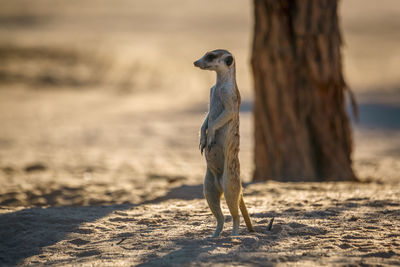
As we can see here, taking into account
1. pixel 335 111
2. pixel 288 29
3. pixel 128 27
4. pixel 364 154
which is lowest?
pixel 364 154

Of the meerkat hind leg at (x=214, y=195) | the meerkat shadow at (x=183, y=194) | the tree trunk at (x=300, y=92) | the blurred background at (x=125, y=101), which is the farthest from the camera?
the blurred background at (x=125, y=101)

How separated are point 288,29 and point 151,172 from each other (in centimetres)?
344

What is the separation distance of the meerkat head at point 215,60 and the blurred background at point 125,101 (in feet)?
9.72

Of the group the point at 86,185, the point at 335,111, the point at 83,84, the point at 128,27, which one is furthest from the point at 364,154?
the point at 128,27

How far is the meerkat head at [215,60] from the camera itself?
13.6 feet

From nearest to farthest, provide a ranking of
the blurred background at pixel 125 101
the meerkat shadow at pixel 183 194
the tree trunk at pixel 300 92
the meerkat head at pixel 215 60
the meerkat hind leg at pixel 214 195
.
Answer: the meerkat head at pixel 215 60, the meerkat hind leg at pixel 214 195, the meerkat shadow at pixel 183 194, the tree trunk at pixel 300 92, the blurred background at pixel 125 101

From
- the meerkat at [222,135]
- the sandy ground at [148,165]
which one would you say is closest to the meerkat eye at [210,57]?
the meerkat at [222,135]

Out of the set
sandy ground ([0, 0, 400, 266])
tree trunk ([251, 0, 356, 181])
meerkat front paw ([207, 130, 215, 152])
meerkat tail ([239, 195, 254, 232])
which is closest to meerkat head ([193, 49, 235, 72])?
meerkat front paw ([207, 130, 215, 152])

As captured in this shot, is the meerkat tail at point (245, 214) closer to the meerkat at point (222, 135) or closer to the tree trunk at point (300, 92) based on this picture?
the meerkat at point (222, 135)

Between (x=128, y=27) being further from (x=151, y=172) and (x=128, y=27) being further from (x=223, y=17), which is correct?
(x=151, y=172)

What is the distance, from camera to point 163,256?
3.88 meters

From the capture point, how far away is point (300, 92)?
770 cm

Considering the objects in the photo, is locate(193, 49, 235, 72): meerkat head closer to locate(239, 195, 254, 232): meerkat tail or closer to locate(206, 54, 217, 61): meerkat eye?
locate(206, 54, 217, 61): meerkat eye

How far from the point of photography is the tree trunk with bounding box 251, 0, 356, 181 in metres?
7.49
